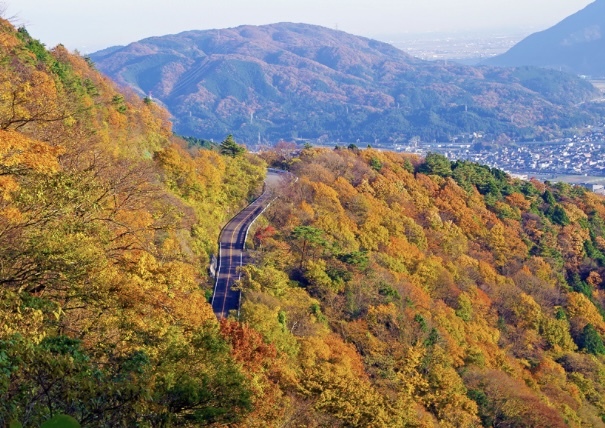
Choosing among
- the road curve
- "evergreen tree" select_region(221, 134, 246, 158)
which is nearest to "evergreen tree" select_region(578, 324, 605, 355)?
the road curve

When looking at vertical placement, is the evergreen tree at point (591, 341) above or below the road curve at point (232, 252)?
below

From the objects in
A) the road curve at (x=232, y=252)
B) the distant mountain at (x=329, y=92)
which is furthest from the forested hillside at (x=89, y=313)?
the distant mountain at (x=329, y=92)

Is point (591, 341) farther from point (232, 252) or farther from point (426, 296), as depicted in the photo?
point (232, 252)

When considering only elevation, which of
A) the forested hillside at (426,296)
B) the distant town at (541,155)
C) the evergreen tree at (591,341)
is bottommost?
the distant town at (541,155)

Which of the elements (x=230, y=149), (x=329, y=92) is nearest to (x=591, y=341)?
(x=230, y=149)

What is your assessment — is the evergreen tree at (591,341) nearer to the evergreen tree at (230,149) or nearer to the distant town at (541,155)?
the evergreen tree at (230,149)

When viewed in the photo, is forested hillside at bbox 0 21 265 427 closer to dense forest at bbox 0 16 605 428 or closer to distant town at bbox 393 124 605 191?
dense forest at bbox 0 16 605 428

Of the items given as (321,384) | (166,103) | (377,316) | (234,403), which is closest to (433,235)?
(377,316)
